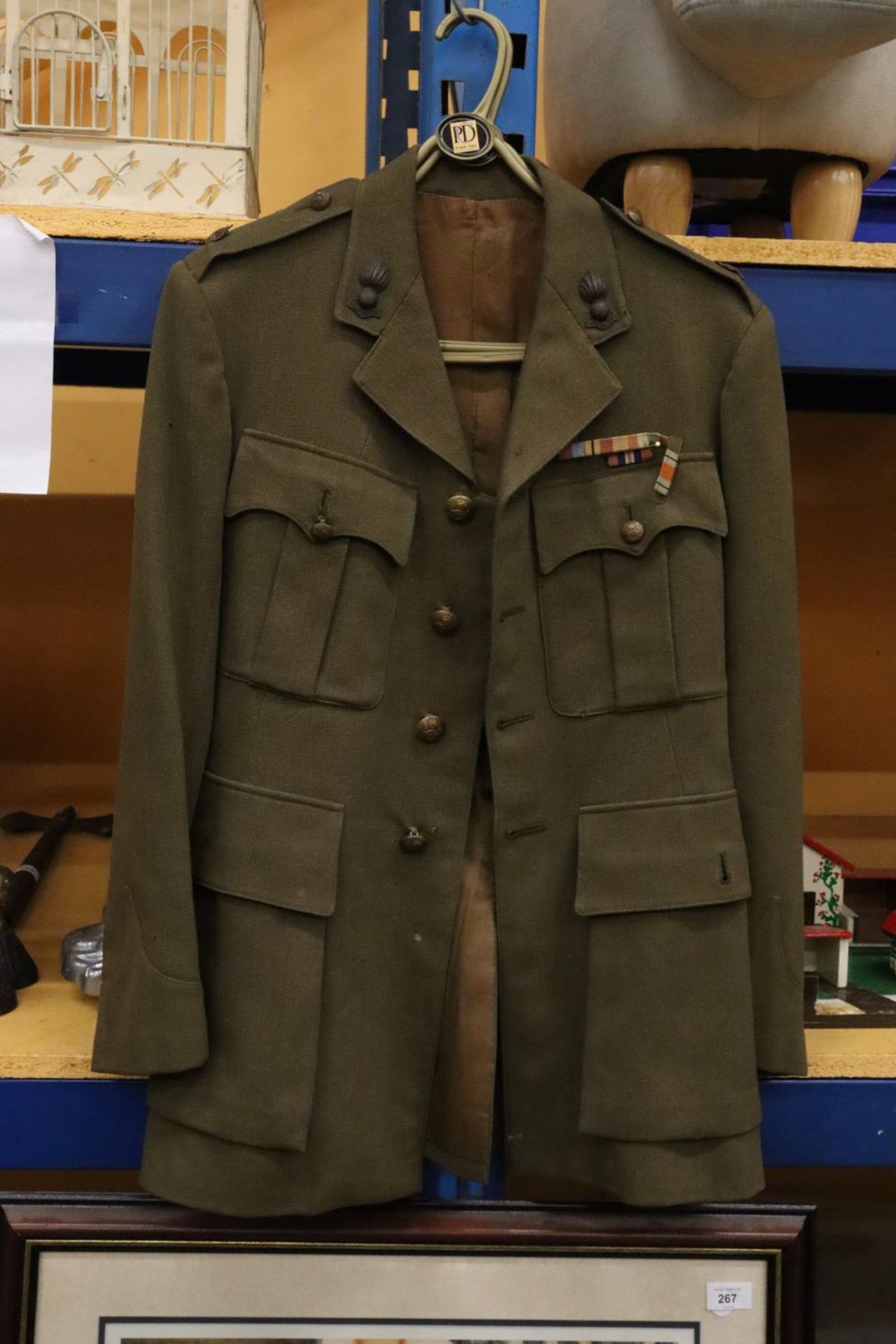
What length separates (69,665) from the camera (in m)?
1.60

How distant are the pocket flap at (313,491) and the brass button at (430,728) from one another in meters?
0.12

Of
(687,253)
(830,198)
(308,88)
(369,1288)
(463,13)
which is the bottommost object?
(369,1288)

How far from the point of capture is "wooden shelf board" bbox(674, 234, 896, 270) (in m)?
0.94

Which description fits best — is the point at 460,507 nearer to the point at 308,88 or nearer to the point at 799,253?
the point at 799,253

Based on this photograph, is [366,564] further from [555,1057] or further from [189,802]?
[555,1057]

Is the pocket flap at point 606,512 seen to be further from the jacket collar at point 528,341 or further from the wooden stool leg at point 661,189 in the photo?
the wooden stool leg at point 661,189

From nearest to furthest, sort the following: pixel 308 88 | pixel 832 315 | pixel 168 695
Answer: pixel 168 695 → pixel 832 315 → pixel 308 88

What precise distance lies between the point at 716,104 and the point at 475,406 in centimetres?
34

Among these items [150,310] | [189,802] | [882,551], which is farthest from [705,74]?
[882,551]

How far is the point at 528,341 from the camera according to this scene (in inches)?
34.4

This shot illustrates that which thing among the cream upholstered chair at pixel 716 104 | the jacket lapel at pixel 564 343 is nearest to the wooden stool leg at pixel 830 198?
the cream upholstered chair at pixel 716 104

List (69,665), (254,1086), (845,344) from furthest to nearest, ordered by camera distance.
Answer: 1. (69,665)
2. (845,344)
3. (254,1086)

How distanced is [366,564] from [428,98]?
1.42ft

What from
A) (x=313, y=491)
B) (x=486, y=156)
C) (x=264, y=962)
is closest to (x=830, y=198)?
(x=486, y=156)
